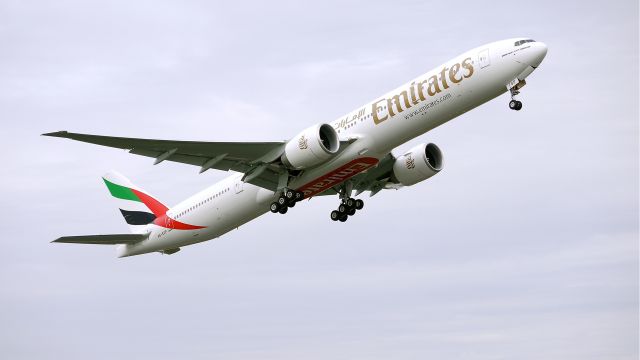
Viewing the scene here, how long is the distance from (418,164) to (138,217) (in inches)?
580

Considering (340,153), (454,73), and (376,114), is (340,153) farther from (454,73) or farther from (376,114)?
(454,73)

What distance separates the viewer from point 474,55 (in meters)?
36.9

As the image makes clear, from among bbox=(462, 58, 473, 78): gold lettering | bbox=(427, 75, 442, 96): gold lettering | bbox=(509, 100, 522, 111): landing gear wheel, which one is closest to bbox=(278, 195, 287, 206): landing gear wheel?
bbox=(427, 75, 442, 96): gold lettering

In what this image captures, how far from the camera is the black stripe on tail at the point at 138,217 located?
4766 centimetres

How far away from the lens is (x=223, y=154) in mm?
39219

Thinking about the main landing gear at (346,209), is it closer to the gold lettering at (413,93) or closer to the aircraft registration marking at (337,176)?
the aircraft registration marking at (337,176)

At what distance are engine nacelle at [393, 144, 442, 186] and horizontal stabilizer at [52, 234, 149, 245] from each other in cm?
1280

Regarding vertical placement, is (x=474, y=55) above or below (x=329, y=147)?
above

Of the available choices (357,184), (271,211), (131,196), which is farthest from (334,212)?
(131,196)

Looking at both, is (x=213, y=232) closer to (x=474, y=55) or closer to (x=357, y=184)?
(x=357, y=184)

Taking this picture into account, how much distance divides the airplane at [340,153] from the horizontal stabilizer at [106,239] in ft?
0.22

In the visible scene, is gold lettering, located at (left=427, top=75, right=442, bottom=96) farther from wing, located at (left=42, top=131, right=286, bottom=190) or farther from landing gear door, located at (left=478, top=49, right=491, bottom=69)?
wing, located at (left=42, top=131, right=286, bottom=190)

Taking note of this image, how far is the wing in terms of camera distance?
1480 inches

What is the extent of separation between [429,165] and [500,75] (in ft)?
25.6
